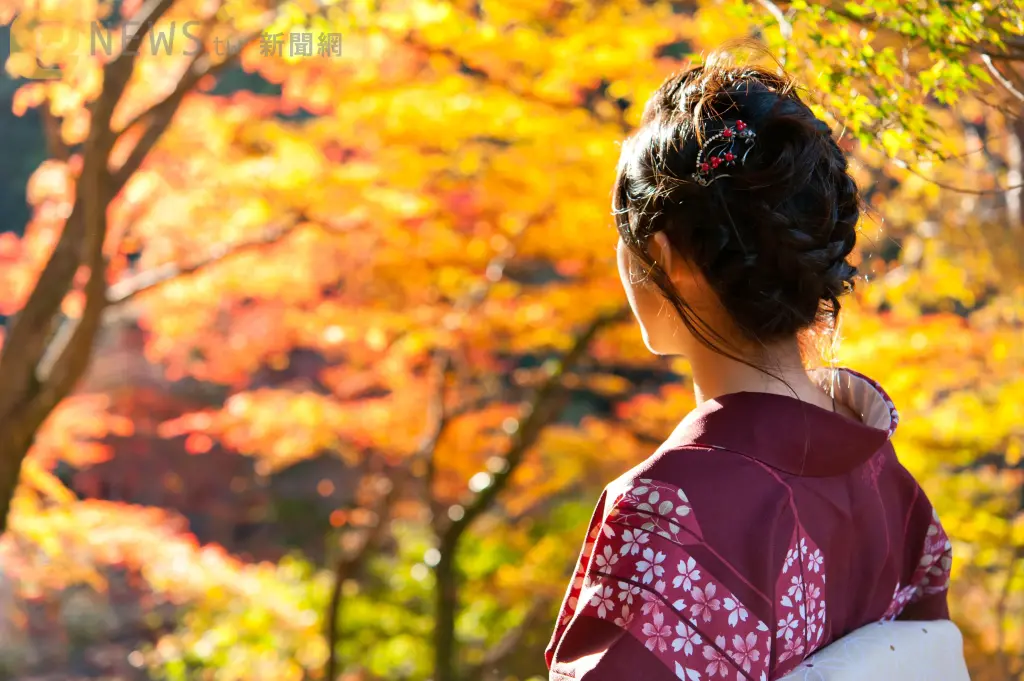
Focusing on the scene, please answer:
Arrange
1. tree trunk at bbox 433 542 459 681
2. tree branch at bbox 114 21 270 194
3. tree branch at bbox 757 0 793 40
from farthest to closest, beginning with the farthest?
tree trunk at bbox 433 542 459 681
tree branch at bbox 114 21 270 194
tree branch at bbox 757 0 793 40

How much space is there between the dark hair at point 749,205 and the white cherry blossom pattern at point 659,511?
22 centimetres

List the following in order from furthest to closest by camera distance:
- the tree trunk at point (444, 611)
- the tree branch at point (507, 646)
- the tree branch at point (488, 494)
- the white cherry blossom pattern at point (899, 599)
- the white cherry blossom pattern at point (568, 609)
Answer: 1. the tree branch at point (507, 646)
2. the tree trunk at point (444, 611)
3. the tree branch at point (488, 494)
4. the white cherry blossom pattern at point (899, 599)
5. the white cherry blossom pattern at point (568, 609)

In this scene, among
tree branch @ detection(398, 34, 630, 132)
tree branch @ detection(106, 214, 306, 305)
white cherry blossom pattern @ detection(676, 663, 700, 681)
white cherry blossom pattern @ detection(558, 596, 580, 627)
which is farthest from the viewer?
tree branch @ detection(398, 34, 630, 132)

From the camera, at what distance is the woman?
974 mm

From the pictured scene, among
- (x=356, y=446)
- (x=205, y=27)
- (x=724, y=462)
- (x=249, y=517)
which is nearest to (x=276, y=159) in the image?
(x=205, y=27)

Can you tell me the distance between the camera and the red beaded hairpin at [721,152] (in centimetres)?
101

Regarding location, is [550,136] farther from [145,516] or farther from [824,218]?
[145,516]

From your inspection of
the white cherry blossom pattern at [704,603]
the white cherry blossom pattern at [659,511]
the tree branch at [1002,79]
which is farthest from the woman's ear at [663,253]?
the tree branch at [1002,79]

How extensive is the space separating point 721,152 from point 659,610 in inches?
19.3

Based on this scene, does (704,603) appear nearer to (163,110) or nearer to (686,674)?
(686,674)

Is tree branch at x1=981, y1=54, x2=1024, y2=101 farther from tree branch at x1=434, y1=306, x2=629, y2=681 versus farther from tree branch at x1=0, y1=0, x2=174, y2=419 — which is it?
tree branch at x1=434, y1=306, x2=629, y2=681

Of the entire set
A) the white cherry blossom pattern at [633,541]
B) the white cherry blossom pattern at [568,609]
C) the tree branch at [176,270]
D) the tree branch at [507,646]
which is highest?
the white cherry blossom pattern at [633,541]

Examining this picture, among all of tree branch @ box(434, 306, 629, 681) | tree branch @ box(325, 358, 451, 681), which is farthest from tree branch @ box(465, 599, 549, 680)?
tree branch @ box(325, 358, 451, 681)

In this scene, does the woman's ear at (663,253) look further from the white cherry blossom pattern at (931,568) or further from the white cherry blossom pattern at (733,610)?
the white cherry blossom pattern at (931,568)
